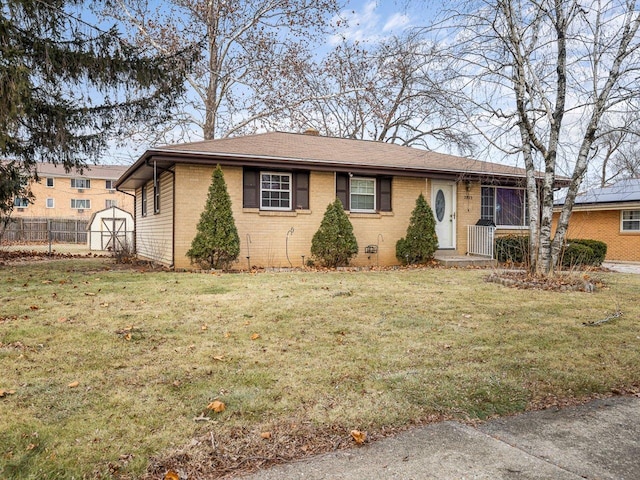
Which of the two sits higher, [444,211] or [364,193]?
[364,193]

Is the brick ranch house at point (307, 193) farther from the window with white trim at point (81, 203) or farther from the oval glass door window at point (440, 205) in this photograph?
the window with white trim at point (81, 203)

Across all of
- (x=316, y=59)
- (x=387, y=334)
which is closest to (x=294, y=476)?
(x=387, y=334)

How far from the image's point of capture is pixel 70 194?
41.5 metres

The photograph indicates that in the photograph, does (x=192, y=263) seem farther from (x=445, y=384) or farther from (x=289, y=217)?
(x=445, y=384)

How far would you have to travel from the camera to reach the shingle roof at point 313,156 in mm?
11570

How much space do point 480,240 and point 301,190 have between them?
6.25 m

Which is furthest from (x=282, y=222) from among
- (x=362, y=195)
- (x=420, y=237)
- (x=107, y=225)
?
(x=107, y=225)

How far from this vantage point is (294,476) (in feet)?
7.79

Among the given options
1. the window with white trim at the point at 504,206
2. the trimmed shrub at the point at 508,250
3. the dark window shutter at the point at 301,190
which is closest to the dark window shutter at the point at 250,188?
the dark window shutter at the point at 301,190

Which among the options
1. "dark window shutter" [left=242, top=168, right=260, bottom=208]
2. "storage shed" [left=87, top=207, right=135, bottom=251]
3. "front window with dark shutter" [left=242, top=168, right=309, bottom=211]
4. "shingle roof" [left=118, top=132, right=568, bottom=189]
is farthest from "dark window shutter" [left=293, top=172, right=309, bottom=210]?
"storage shed" [left=87, top=207, right=135, bottom=251]

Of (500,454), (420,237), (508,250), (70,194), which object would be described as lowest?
(500,454)

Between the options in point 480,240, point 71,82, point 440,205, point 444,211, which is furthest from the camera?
point 444,211

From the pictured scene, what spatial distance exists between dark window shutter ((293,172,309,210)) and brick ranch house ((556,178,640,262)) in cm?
1233

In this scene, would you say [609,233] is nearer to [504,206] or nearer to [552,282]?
[504,206]
